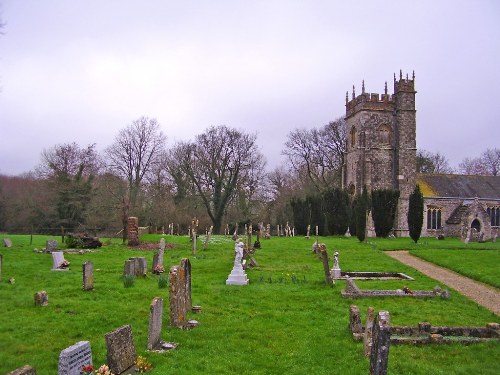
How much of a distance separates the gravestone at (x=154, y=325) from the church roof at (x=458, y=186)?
40.9 meters

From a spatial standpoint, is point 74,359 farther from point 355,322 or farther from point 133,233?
point 133,233

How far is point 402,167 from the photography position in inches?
1781

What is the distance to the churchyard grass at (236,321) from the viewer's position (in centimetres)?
759

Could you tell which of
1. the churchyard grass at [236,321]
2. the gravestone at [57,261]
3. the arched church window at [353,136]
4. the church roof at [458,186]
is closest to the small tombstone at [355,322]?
the churchyard grass at [236,321]

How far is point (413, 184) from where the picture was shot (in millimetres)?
45062

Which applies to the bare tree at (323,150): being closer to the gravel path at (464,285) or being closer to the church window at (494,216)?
the church window at (494,216)

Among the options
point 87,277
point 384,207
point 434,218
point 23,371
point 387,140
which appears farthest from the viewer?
point 387,140

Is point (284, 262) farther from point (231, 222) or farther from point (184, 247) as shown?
point (231, 222)

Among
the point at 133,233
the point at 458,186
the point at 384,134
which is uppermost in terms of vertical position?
the point at 384,134

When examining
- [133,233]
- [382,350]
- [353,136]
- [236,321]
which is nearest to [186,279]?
[236,321]

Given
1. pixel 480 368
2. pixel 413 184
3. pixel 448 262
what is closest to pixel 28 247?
pixel 448 262

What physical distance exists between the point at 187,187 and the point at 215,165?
3593mm

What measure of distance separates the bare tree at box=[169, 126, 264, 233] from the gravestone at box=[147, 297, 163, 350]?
41.0 meters

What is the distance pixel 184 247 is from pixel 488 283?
1484 centimetres
